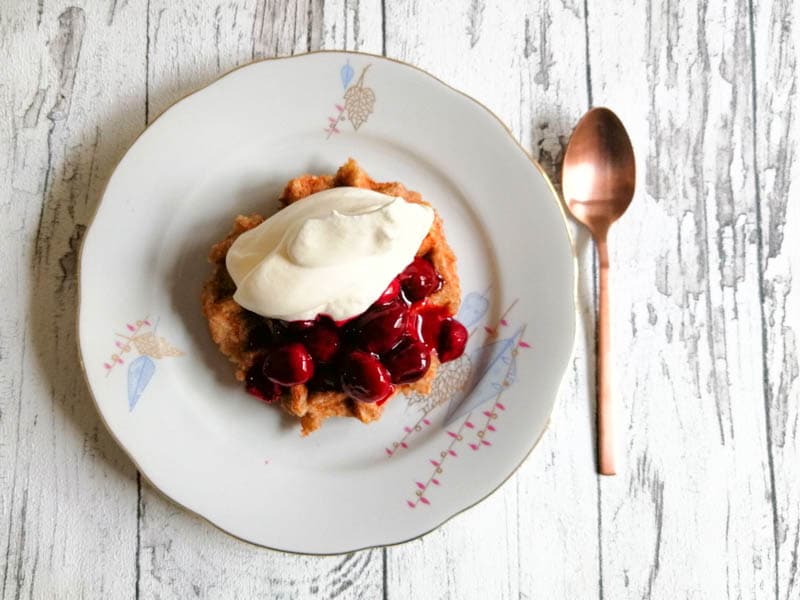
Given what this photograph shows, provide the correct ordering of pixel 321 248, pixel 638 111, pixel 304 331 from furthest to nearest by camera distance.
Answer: pixel 638 111
pixel 304 331
pixel 321 248

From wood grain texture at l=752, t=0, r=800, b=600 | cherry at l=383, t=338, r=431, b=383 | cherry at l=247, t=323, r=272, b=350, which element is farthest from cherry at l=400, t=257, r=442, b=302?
wood grain texture at l=752, t=0, r=800, b=600

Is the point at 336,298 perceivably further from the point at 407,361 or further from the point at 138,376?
the point at 138,376

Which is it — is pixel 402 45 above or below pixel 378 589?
above

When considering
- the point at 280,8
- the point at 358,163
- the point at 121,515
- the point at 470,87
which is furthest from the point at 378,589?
the point at 280,8

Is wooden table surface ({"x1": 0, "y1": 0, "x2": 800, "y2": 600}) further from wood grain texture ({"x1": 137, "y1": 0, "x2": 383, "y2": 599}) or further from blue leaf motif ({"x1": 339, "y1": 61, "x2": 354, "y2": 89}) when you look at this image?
blue leaf motif ({"x1": 339, "y1": 61, "x2": 354, "y2": 89})

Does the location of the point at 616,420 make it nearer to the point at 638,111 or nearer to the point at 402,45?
the point at 638,111

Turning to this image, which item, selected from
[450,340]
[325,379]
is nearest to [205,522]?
[325,379]

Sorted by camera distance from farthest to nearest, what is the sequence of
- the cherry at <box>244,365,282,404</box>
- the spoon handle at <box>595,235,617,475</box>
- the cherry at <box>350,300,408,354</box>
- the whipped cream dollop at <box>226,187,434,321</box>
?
the spoon handle at <box>595,235,617,475</box>, the cherry at <box>244,365,282,404</box>, the cherry at <box>350,300,408,354</box>, the whipped cream dollop at <box>226,187,434,321</box>
